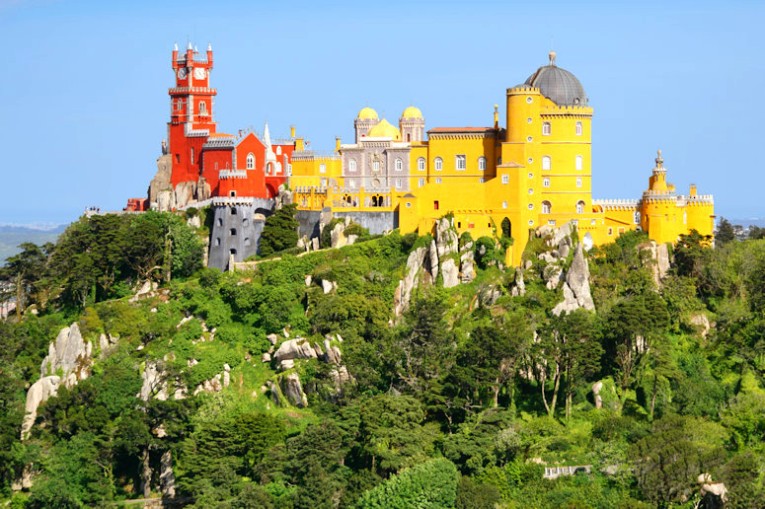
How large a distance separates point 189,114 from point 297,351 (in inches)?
893

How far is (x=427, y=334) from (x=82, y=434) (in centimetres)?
1827

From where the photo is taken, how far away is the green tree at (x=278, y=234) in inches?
3780

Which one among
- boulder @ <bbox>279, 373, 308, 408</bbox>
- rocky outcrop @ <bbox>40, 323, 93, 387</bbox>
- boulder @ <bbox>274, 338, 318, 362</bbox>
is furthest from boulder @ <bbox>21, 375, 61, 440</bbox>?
boulder @ <bbox>279, 373, 308, 408</bbox>

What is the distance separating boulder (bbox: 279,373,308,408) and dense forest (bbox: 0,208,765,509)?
4.6 inches

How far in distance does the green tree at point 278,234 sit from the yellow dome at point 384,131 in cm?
809

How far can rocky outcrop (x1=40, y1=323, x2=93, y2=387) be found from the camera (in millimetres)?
89938

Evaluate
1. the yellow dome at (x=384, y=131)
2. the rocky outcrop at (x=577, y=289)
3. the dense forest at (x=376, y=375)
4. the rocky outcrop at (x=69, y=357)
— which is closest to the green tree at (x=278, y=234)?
the dense forest at (x=376, y=375)

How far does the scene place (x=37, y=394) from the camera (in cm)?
→ 8862

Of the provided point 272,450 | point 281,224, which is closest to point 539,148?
point 281,224

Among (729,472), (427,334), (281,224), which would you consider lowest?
(729,472)

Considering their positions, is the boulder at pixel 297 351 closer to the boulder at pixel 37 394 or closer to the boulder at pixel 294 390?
the boulder at pixel 294 390

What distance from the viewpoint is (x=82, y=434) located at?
8331cm

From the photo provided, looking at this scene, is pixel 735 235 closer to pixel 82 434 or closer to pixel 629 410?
pixel 629 410

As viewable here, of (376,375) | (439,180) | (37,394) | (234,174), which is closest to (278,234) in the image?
(234,174)
